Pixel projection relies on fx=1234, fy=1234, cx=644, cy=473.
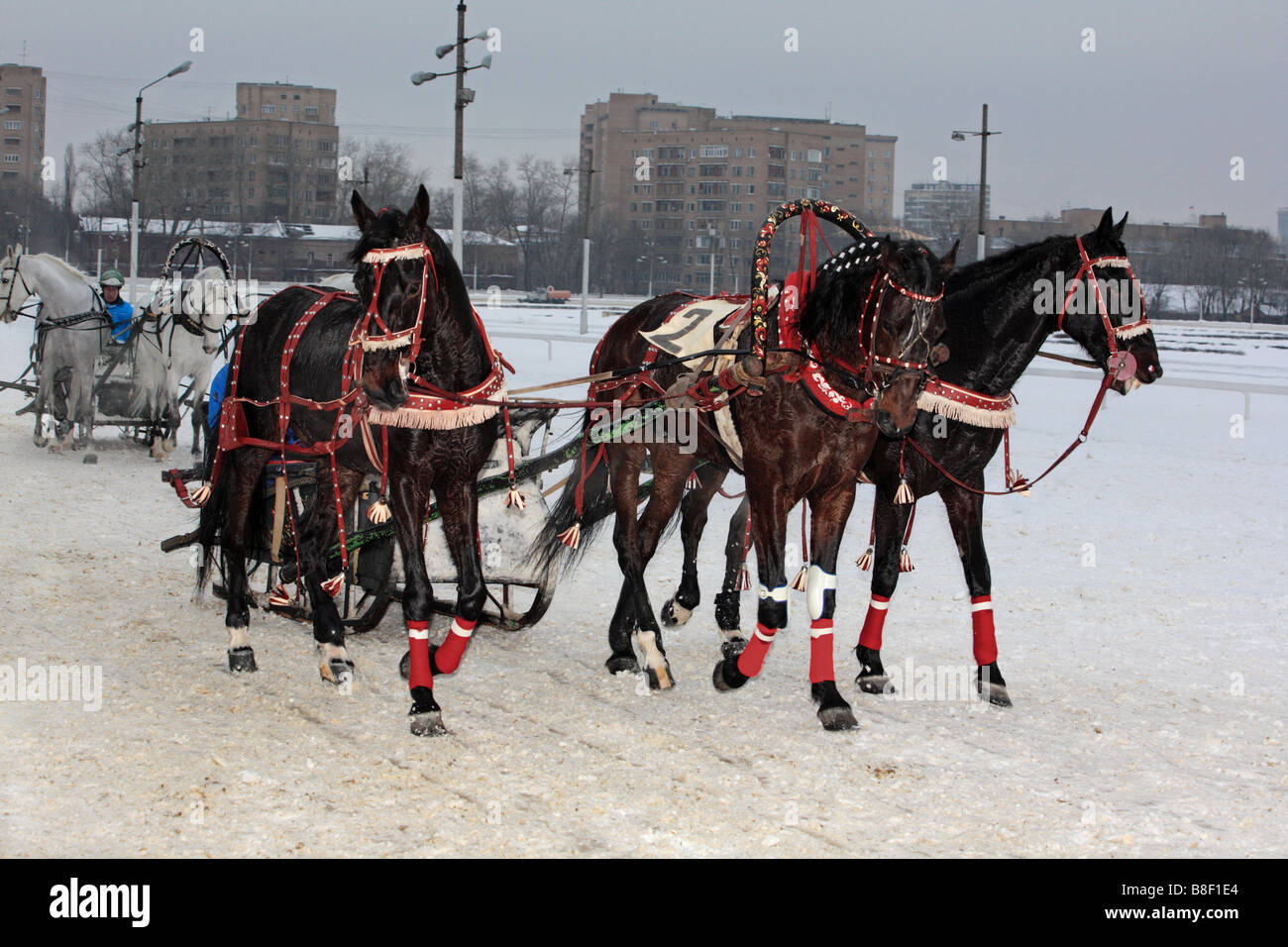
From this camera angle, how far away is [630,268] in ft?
249

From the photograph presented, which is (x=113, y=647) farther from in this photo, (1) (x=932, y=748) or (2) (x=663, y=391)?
(1) (x=932, y=748)

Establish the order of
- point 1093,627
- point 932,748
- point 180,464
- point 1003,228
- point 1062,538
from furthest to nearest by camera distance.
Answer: point 1003,228 → point 180,464 → point 1062,538 → point 1093,627 → point 932,748

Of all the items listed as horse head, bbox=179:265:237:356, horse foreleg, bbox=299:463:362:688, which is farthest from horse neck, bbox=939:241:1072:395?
horse head, bbox=179:265:237:356

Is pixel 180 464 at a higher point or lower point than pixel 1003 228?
lower

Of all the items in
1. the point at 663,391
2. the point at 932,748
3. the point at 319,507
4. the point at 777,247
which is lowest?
the point at 932,748

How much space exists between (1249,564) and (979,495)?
428cm

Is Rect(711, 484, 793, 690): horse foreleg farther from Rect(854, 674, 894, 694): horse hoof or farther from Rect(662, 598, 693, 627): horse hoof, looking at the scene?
Rect(662, 598, 693, 627): horse hoof

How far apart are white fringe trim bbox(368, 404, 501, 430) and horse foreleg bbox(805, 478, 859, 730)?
1.73m

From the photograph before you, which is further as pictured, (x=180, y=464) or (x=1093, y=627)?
(x=180, y=464)

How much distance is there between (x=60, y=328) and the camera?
14938 mm

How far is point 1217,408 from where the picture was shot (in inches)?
830

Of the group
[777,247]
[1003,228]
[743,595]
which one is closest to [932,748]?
[743,595]

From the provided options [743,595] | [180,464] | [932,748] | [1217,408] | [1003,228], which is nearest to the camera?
[932,748]

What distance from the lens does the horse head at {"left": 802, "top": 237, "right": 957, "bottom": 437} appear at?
546cm
